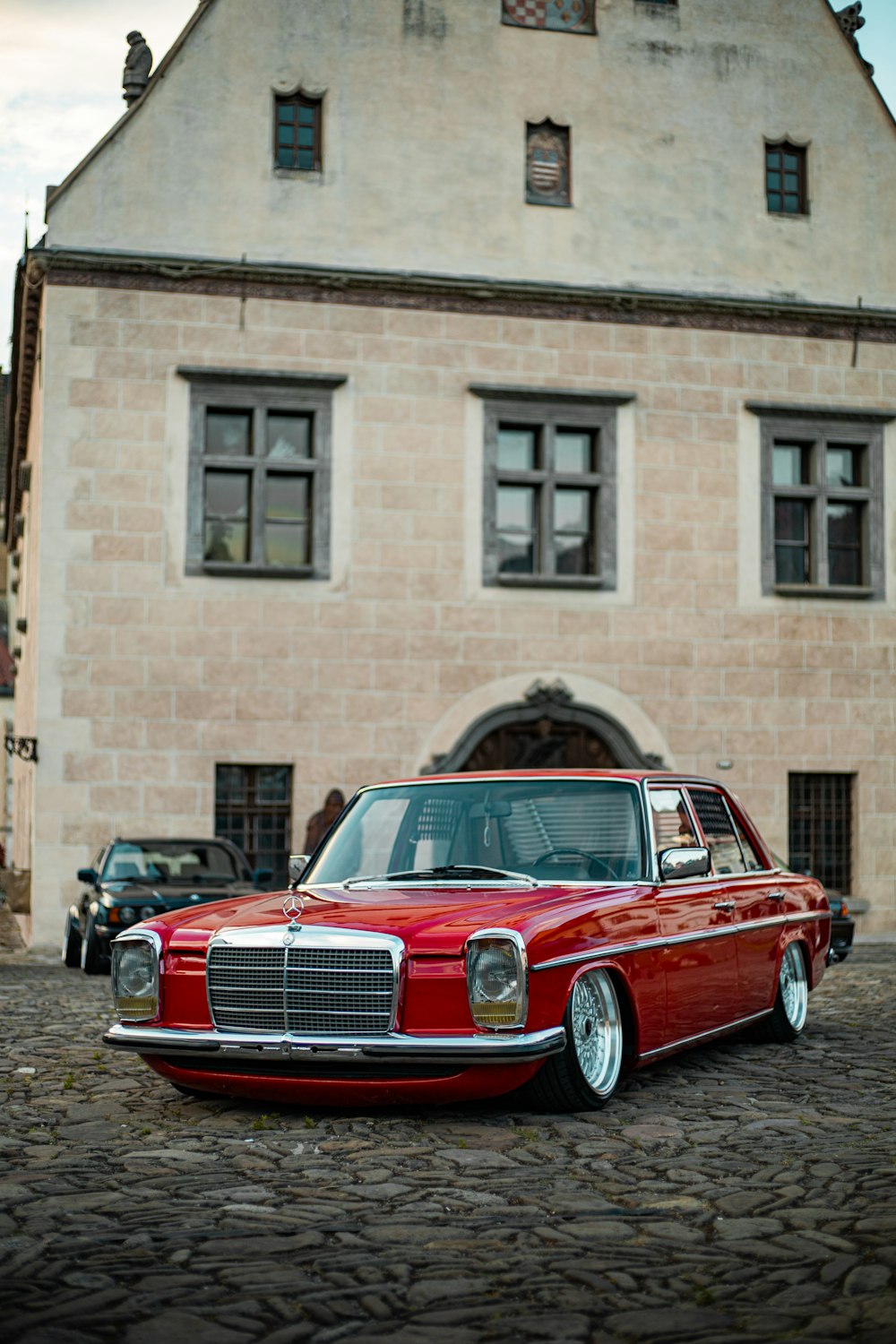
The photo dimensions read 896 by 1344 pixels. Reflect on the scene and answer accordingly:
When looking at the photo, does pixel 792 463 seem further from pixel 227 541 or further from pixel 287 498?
pixel 227 541

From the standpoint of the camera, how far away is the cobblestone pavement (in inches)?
172

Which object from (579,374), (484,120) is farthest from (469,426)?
(484,120)

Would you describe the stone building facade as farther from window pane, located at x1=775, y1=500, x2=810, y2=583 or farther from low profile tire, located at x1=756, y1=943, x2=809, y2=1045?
low profile tire, located at x1=756, y1=943, x2=809, y2=1045

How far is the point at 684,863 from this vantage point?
8.31 metres

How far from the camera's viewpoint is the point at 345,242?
2117cm

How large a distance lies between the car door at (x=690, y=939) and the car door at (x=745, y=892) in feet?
0.42

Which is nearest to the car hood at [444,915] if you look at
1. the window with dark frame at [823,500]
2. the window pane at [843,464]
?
the window with dark frame at [823,500]

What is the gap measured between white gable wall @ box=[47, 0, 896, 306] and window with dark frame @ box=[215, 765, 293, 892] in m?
6.24

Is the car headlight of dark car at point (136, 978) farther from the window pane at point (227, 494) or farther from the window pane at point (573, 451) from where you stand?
the window pane at point (573, 451)

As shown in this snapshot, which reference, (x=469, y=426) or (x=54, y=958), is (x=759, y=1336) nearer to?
(x=54, y=958)

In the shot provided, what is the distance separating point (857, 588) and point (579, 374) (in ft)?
15.0

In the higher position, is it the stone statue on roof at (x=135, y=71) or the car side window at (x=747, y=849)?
the stone statue on roof at (x=135, y=71)

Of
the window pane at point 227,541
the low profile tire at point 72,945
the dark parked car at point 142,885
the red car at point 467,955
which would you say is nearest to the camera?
the red car at point 467,955

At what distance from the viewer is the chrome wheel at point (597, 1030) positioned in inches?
295
